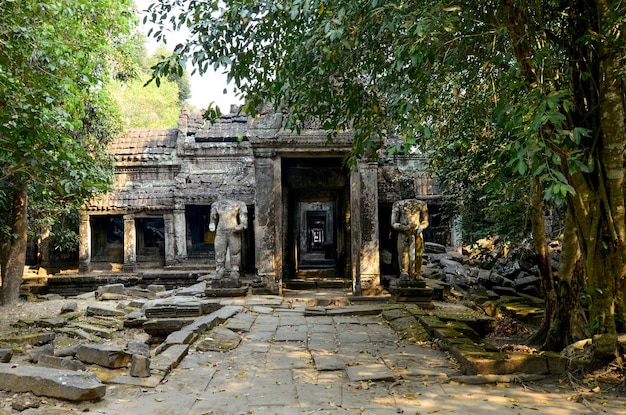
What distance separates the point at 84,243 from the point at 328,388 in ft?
48.7

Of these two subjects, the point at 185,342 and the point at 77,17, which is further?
the point at 77,17

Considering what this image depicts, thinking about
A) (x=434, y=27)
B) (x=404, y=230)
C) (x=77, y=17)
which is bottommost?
(x=404, y=230)

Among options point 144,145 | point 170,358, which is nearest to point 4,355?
point 170,358

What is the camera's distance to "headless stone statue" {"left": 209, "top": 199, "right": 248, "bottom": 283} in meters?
9.07

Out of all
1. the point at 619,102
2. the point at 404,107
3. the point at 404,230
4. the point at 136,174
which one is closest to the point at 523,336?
the point at 404,230

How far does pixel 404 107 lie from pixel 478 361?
7.51 ft

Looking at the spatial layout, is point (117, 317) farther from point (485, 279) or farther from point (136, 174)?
point (136, 174)

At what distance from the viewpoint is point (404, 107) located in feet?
13.5

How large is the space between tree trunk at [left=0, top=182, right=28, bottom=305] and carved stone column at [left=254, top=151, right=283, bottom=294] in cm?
574

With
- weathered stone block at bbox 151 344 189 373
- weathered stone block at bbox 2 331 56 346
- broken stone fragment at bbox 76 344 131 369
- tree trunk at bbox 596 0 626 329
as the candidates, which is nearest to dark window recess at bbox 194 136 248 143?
weathered stone block at bbox 2 331 56 346

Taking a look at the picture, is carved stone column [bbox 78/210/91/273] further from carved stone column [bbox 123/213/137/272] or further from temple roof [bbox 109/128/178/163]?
temple roof [bbox 109/128/178/163]

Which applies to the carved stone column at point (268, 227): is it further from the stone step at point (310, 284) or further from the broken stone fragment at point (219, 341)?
the broken stone fragment at point (219, 341)

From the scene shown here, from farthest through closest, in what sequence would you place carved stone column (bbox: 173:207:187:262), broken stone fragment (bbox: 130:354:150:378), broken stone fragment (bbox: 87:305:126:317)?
1. carved stone column (bbox: 173:207:187:262)
2. broken stone fragment (bbox: 87:305:126:317)
3. broken stone fragment (bbox: 130:354:150:378)

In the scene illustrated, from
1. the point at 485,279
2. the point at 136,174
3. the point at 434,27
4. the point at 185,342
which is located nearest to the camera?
the point at 434,27
